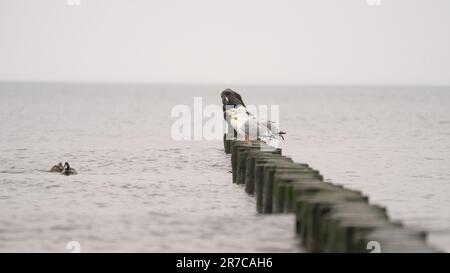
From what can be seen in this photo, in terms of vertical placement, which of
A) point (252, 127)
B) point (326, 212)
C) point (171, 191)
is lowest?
point (171, 191)

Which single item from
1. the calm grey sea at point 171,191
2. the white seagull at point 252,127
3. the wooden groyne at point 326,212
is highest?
the white seagull at point 252,127

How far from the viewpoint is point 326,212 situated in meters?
11.1

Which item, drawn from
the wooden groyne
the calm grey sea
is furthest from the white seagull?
the wooden groyne

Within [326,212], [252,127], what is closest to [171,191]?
[252,127]

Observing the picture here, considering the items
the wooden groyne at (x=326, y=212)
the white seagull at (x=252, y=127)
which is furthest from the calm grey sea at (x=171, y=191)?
the white seagull at (x=252, y=127)

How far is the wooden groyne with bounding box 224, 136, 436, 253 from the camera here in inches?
385

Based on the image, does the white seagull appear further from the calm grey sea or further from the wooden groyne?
the wooden groyne

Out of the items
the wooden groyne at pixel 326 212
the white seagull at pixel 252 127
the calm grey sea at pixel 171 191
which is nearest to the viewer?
the wooden groyne at pixel 326 212

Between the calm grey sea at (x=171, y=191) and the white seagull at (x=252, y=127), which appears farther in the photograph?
the white seagull at (x=252, y=127)

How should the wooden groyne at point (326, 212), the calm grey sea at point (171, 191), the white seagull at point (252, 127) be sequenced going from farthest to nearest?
the white seagull at point (252, 127) → the calm grey sea at point (171, 191) → the wooden groyne at point (326, 212)

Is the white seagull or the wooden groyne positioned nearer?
the wooden groyne

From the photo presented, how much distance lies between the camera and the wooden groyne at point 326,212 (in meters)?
9.79

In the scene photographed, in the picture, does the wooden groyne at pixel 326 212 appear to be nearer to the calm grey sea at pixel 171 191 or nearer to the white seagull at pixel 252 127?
the calm grey sea at pixel 171 191

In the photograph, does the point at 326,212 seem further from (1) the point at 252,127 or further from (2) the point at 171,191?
(2) the point at 171,191
